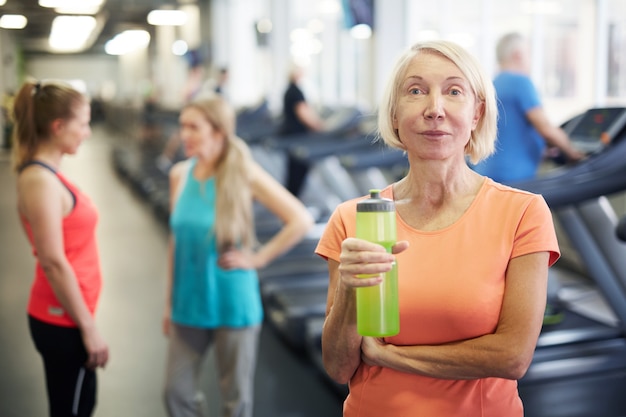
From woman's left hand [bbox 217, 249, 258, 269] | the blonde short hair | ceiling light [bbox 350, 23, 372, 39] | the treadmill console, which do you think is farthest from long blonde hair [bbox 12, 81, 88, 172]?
ceiling light [bbox 350, 23, 372, 39]

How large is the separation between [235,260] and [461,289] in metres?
1.52

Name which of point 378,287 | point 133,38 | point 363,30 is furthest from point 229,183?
point 133,38

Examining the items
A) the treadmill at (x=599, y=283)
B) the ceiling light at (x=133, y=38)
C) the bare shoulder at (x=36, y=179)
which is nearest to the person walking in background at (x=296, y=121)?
the treadmill at (x=599, y=283)

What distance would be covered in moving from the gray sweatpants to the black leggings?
1.36 ft

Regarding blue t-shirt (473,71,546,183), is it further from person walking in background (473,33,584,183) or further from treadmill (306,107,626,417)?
treadmill (306,107,626,417)

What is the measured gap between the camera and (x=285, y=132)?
8.53 metres

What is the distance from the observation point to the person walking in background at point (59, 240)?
2.26 metres

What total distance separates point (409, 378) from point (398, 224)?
0.29 metres

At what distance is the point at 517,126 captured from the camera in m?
4.31

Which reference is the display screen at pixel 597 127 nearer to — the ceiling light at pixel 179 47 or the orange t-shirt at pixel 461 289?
the orange t-shirt at pixel 461 289

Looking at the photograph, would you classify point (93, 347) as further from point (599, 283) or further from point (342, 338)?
point (599, 283)

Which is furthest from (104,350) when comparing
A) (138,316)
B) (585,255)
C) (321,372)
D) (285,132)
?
(285,132)

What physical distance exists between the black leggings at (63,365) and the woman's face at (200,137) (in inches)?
32.5

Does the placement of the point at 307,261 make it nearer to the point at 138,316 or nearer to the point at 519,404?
the point at 138,316
